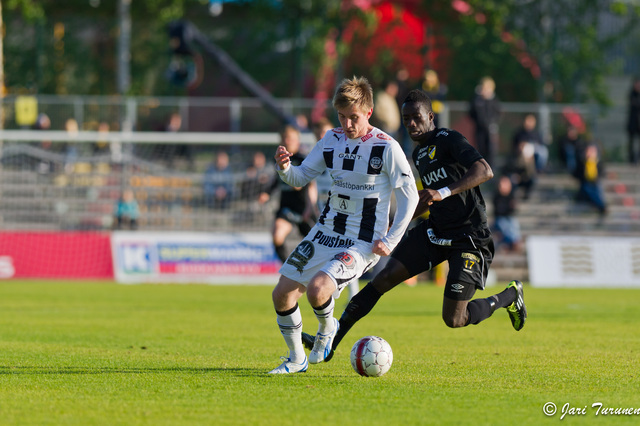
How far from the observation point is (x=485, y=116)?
24719mm

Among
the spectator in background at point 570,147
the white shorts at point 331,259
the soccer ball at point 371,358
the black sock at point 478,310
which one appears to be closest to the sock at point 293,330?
the white shorts at point 331,259

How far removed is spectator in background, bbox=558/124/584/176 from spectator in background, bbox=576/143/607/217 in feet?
0.88

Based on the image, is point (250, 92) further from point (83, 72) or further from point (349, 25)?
point (83, 72)

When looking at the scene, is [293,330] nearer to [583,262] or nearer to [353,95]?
[353,95]

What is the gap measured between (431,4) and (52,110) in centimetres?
1243

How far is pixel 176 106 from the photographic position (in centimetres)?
2716

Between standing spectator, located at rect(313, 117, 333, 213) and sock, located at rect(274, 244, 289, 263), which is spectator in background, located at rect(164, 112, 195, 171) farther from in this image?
standing spectator, located at rect(313, 117, 333, 213)

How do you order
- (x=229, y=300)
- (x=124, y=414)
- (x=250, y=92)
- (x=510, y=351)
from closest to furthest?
1. (x=124, y=414)
2. (x=510, y=351)
3. (x=229, y=300)
4. (x=250, y=92)

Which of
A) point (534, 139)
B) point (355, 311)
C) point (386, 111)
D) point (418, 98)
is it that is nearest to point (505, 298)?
point (355, 311)

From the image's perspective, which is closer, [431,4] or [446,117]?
[446,117]

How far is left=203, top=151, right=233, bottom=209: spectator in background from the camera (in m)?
24.0

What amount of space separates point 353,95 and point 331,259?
1238mm

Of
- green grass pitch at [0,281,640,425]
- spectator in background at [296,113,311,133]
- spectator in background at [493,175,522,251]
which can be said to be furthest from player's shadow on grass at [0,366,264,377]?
spectator in background at [296,113,311,133]

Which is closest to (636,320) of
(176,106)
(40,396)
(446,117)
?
(40,396)
